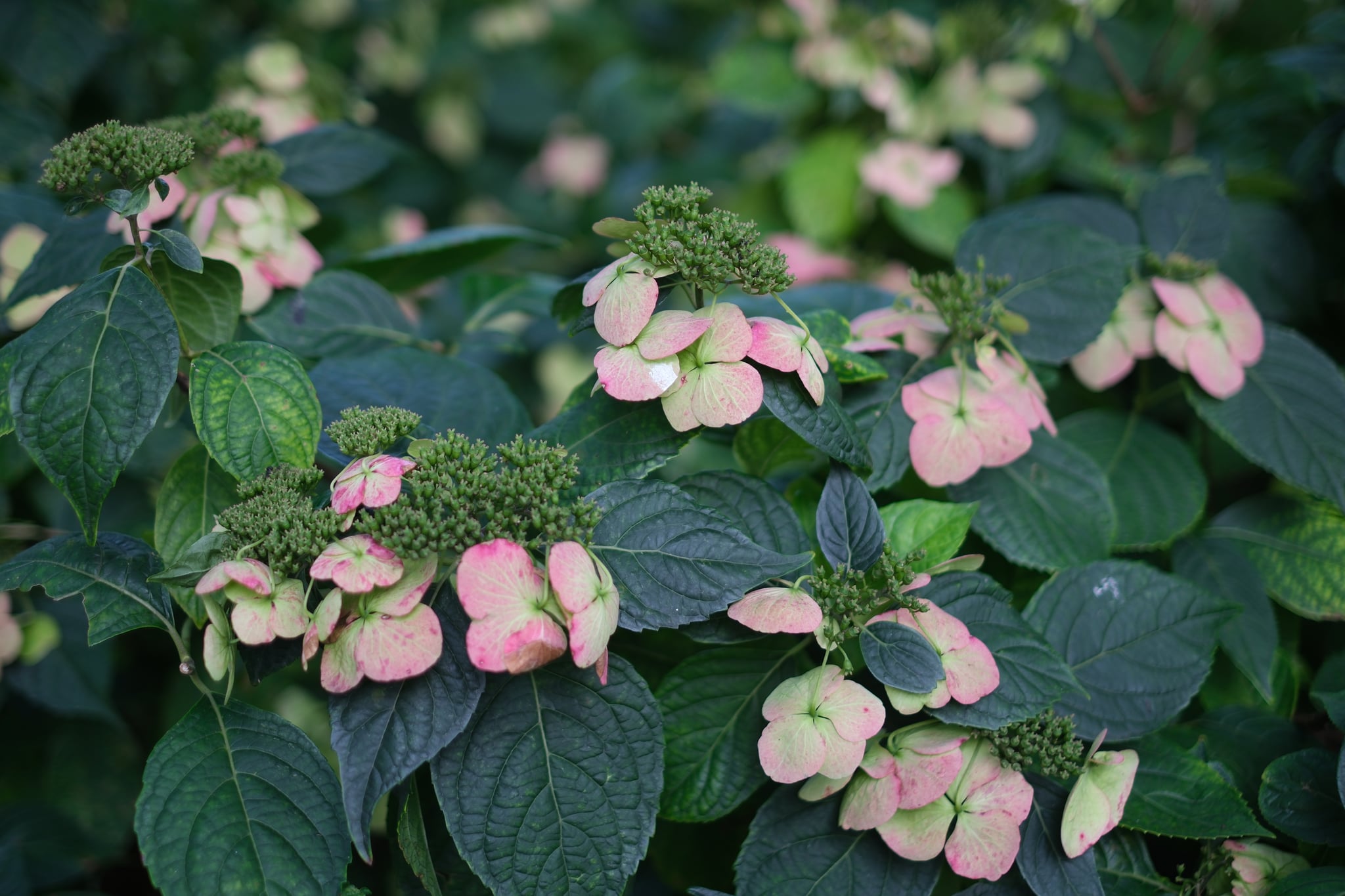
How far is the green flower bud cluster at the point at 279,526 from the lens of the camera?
0.50 m

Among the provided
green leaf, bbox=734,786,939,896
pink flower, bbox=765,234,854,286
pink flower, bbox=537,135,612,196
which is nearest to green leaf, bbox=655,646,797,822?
green leaf, bbox=734,786,939,896

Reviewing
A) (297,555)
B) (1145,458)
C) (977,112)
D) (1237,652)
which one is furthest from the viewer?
(977,112)

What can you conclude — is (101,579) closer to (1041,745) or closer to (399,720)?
(399,720)

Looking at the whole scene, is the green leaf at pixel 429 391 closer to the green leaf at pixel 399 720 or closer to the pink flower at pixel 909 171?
the green leaf at pixel 399 720

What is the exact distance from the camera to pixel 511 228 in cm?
89

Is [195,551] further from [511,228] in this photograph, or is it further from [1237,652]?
[1237,652]

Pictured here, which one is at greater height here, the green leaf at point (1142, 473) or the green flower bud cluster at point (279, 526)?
the green flower bud cluster at point (279, 526)

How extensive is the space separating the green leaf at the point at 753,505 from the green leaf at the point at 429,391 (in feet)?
0.53

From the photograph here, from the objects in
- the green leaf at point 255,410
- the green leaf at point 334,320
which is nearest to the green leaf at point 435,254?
the green leaf at point 334,320

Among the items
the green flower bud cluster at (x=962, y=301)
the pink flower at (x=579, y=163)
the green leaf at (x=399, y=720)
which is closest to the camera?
the green leaf at (x=399, y=720)

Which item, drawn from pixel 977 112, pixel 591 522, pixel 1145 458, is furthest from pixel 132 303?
pixel 977 112

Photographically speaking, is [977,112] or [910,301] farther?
[977,112]

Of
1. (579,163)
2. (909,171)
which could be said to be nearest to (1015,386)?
(909,171)

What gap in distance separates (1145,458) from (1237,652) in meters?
0.18
